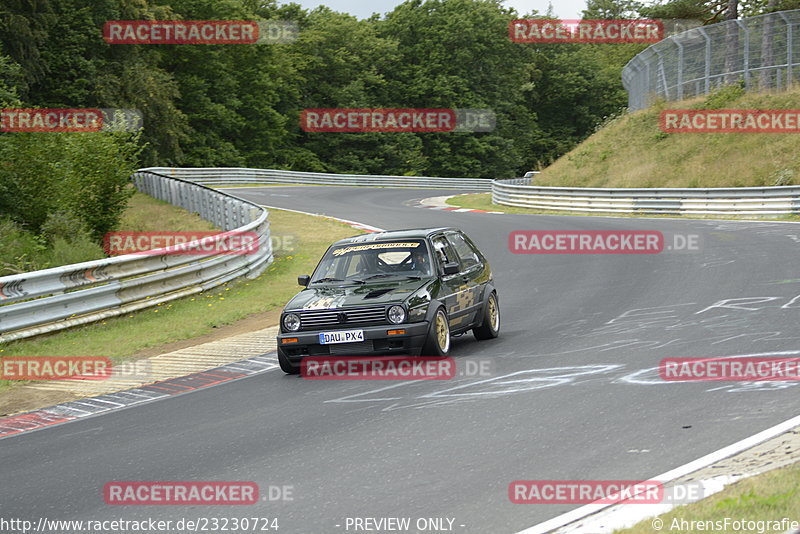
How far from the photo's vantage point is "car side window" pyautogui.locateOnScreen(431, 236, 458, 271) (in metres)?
11.3

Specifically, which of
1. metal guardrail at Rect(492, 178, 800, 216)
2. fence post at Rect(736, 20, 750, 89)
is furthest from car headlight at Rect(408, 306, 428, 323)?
fence post at Rect(736, 20, 750, 89)

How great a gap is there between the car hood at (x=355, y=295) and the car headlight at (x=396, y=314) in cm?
9

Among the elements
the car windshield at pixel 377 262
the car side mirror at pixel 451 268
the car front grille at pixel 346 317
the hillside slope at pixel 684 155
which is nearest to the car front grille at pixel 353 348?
the car front grille at pixel 346 317

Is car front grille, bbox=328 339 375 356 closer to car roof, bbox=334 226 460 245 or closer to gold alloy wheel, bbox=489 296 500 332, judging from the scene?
car roof, bbox=334 226 460 245

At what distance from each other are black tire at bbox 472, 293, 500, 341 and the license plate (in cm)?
225

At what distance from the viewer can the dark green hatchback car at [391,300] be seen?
9797 mm

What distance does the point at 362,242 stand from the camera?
1157 cm

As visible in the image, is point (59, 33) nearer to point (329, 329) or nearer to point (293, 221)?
point (293, 221)

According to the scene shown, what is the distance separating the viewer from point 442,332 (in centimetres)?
1032

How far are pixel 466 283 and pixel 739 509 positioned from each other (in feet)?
22.7

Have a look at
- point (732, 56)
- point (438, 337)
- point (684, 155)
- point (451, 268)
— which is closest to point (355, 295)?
point (438, 337)

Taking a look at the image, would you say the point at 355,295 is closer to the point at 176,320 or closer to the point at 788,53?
the point at 176,320

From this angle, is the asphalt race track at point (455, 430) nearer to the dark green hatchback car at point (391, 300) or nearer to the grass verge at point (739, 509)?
the dark green hatchback car at point (391, 300)

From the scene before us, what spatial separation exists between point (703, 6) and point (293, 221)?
25333 mm
